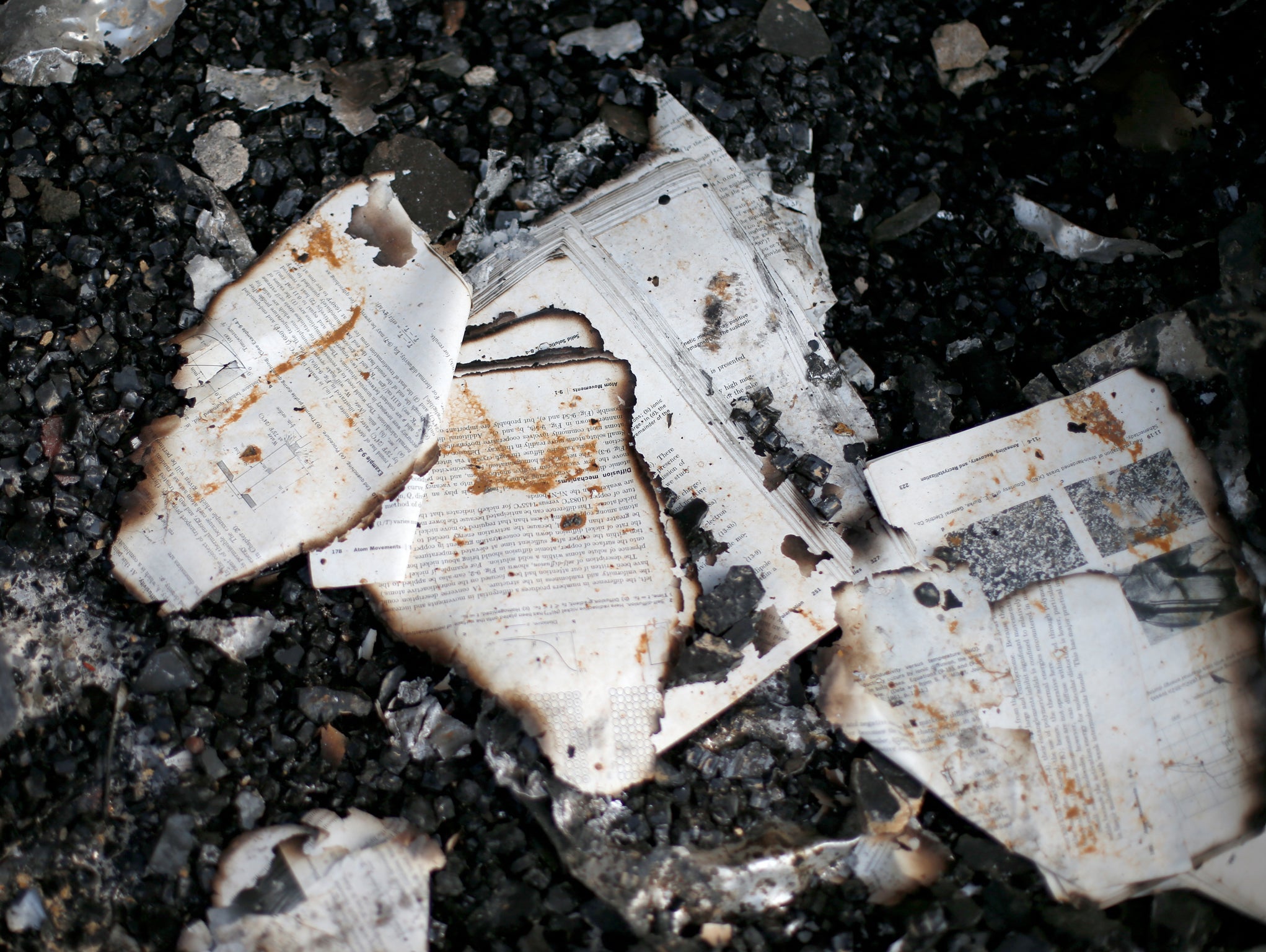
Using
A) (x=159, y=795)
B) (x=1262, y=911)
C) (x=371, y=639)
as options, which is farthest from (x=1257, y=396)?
(x=159, y=795)

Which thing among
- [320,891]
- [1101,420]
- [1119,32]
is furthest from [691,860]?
[1119,32]

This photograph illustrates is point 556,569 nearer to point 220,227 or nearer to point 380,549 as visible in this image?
point 380,549

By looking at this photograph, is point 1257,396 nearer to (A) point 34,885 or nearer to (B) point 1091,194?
(B) point 1091,194

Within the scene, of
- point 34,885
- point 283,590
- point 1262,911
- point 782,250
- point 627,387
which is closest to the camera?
point 34,885

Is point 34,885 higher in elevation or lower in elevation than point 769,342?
higher

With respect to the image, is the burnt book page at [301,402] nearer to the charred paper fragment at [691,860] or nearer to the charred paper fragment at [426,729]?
the charred paper fragment at [426,729]

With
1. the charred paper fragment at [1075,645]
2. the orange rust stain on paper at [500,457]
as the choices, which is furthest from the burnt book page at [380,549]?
the charred paper fragment at [1075,645]
